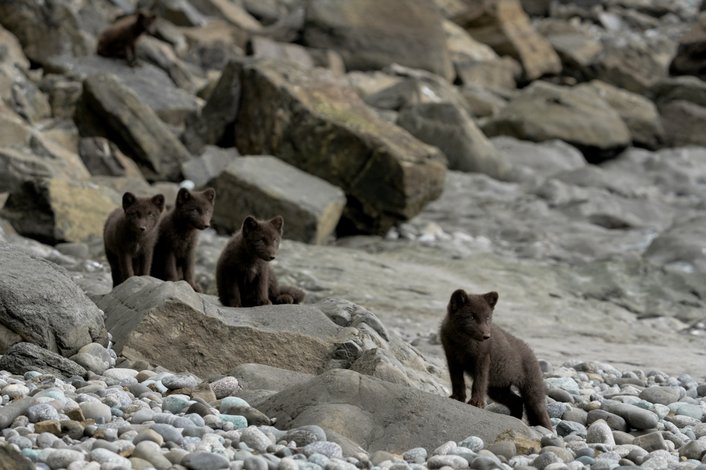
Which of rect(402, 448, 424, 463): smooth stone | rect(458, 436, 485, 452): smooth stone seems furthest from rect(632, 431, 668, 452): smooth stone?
rect(402, 448, 424, 463): smooth stone

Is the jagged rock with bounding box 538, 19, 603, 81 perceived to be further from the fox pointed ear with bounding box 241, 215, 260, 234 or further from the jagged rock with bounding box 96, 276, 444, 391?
the jagged rock with bounding box 96, 276, 444, 391

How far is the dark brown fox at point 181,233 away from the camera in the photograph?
10.6 metres

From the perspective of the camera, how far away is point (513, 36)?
41.9m

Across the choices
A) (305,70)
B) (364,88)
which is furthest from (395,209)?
(364,88)

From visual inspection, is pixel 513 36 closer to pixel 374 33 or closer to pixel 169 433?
pixel 374 33

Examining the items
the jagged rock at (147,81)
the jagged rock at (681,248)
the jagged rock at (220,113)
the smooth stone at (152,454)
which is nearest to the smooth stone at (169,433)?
the smooth stone at (152,454)

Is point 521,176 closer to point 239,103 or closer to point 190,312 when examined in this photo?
point 239,103

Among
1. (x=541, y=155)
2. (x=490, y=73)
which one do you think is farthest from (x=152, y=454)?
(x=490, y=73)

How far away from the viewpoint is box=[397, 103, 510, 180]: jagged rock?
23766 mm

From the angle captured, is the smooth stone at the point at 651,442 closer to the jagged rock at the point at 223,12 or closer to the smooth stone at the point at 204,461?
the smooth stone at the point at 204,461

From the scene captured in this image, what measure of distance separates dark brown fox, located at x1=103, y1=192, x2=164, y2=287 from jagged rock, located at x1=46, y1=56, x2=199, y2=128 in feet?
39.5

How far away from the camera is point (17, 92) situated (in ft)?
76.1

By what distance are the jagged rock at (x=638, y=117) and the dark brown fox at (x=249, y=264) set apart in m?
22.4

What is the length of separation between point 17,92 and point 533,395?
1738cm
